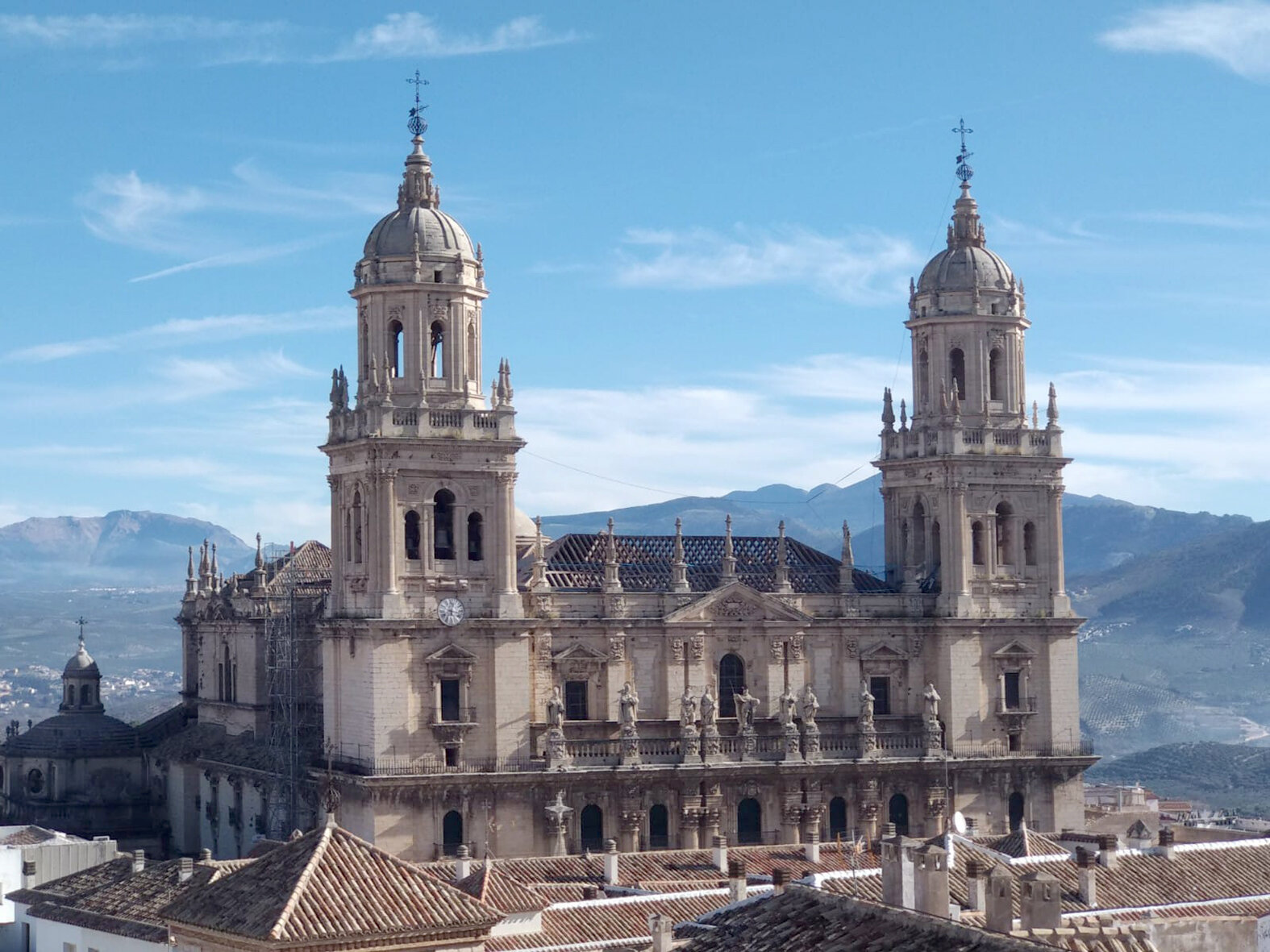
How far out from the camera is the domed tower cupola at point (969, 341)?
80.6m

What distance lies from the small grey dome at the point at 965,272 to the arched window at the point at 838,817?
18.2 m

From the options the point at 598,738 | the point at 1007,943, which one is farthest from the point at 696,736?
the point at 1007,943

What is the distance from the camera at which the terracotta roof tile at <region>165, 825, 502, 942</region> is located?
109ft

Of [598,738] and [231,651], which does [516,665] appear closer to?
[598,738]

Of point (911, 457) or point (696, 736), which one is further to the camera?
point (911, 457)

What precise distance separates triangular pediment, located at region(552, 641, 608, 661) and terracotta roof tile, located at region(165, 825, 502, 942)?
38.5 metres

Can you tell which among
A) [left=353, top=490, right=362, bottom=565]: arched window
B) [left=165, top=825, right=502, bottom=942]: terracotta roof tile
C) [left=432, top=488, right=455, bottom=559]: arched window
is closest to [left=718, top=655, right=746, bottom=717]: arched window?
[left=432, top=488, right=455, bottom=559]: arched window

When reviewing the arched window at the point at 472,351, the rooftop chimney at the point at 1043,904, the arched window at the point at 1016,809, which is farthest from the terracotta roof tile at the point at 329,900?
the arched window at the point at 1016,809

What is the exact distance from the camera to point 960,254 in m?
82.0

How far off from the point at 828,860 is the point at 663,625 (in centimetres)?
1438

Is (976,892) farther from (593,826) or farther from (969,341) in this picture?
(969,341)

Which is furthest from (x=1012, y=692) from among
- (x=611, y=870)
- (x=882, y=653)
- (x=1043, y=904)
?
(x=1043, y=904)

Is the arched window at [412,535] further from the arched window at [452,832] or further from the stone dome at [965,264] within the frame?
the stone dome at [965,264]

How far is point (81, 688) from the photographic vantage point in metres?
100
